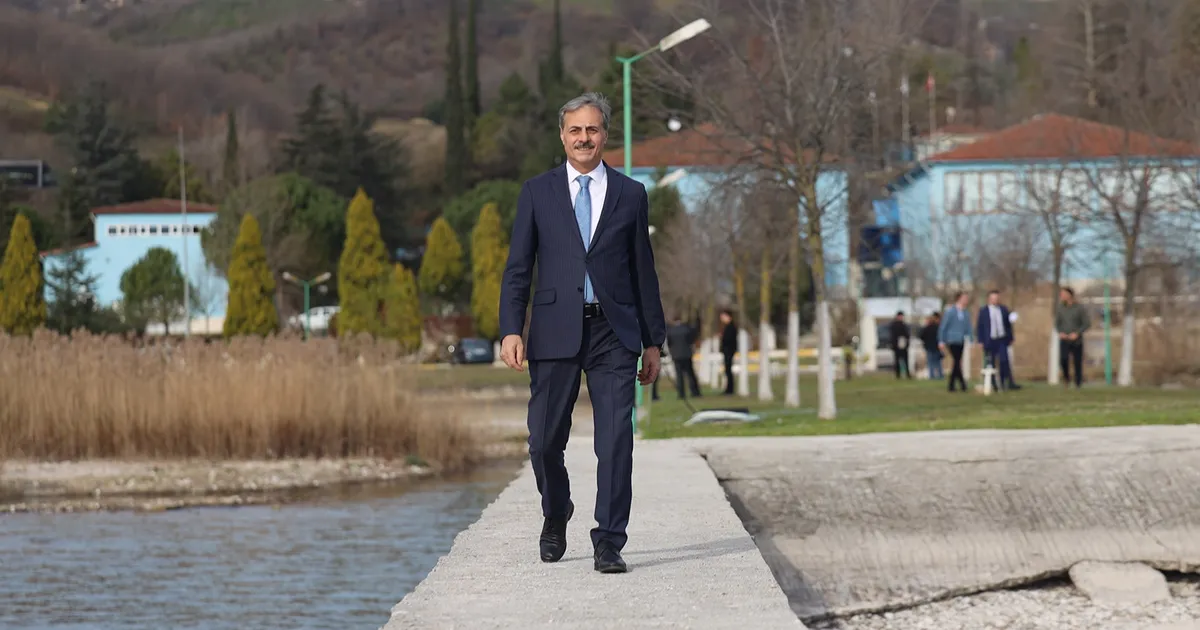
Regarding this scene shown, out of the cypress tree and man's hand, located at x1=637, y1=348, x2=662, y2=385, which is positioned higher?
the cypress tree

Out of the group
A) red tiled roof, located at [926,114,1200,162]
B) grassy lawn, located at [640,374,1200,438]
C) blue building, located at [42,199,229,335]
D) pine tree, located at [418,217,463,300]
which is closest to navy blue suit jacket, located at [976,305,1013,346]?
grassy lawn, located at [640,374,1200,438]

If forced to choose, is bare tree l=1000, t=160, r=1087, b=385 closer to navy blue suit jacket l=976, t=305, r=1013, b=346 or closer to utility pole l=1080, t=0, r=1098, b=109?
utility pole l=1080, t=0, r=1098, b=109

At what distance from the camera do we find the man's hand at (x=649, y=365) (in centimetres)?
962

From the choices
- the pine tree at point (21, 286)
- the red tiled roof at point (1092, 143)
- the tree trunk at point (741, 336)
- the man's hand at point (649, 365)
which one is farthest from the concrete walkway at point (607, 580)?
the pine tree at point (21, 286)

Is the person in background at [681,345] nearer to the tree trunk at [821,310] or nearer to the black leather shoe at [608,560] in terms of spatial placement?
the tree trunk at [821,310]

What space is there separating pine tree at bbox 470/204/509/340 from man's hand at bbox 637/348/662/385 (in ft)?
250

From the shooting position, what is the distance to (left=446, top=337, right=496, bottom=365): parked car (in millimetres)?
82562

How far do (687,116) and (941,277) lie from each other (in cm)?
4056

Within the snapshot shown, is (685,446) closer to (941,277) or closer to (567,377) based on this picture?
(567,377)

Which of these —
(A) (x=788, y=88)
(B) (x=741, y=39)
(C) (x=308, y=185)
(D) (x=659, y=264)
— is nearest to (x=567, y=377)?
(A) (x=788, y=88)

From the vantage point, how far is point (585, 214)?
31.3ft

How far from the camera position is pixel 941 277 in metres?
70.2

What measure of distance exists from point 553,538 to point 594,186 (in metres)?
1.80

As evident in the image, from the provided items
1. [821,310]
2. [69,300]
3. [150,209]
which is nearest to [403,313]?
[69,300]
